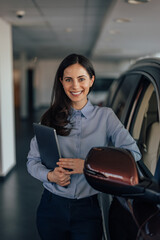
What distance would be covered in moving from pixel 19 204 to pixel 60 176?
104 inches

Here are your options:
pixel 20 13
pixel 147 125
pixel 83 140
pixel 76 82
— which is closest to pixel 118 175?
pixel 83 140

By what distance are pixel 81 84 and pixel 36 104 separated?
1521 cm

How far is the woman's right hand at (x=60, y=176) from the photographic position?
123 centimetres

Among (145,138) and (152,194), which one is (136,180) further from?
(145,138)

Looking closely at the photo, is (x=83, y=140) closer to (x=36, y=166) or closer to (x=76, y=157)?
(x=76, y=157)

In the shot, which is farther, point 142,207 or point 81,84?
point 81,84

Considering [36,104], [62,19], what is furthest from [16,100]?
[62,19]

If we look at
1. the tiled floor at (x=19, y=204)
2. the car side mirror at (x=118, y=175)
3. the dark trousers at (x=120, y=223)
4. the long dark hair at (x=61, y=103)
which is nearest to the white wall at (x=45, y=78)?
the tiled floor at (x=19, y=204)

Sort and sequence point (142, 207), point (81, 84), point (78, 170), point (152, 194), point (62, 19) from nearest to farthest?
point (152, 194), point (142, 207), point (78, 170), point (81, 84), point (62, 19)

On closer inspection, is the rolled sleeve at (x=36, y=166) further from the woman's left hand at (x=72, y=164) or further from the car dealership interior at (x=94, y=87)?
the car dealership interior at (x=94, y=87)

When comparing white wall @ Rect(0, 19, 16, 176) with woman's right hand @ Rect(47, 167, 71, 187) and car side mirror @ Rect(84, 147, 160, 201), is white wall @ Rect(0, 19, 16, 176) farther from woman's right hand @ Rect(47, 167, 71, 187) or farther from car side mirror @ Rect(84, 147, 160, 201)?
car side mirror @ Rect(84, 147, 160, 201)

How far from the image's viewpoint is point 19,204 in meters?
3.65

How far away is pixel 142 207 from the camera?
103 cm

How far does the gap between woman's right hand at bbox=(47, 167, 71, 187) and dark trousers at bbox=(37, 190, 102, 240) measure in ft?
0.35
